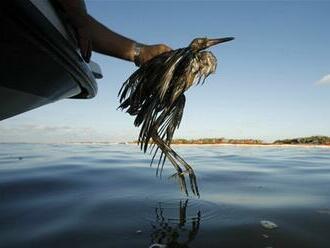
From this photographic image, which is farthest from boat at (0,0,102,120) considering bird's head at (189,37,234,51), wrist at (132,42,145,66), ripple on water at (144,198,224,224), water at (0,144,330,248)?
ripple on water at (144,198,224,224)

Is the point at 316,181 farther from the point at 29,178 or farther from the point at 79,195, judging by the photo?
the point at 29,178

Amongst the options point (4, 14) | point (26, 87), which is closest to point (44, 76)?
point (26, 87)

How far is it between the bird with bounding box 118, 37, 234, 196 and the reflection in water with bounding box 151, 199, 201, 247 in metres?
0.61

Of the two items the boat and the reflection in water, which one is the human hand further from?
the reflection in water

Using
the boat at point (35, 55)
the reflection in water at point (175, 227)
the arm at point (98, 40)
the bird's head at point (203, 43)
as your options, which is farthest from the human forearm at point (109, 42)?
the reflection in water at point (175, 227)

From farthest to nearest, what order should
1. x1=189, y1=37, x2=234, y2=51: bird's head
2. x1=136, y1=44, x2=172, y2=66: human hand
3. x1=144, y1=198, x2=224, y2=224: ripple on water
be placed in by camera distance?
x1=144, y1=198, x2=224, y2=224: ripple on water → x1=136, y1=44, x2=172, y2=66: human hand → x1=189, y1=37, x2=234, y2=51: bird's head

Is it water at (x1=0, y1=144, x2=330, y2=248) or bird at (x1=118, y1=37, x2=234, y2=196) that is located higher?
bird at (x1=118, y1=37, x2=234, y2=196)

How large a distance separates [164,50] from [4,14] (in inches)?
48.5

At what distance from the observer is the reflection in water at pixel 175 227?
284 centimetres

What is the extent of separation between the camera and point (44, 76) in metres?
3.02

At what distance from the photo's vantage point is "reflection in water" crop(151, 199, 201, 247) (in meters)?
2.84

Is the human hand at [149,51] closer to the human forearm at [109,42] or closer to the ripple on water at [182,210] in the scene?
the human forearm at [109,42]

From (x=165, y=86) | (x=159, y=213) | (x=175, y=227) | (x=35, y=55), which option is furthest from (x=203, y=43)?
(x=159, y=213)

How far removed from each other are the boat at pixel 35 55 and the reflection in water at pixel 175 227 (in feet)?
4.71
